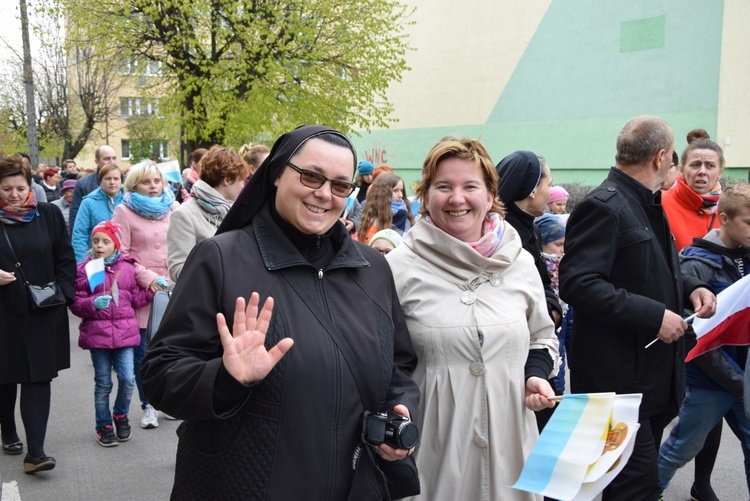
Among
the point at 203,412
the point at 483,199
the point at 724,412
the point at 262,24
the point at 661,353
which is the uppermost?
the point at 262,24

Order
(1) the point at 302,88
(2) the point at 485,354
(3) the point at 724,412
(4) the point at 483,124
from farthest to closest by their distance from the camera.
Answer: (4) the point at 483,124
(1) the point at 302,88
(3) the point at 724,412
(2) the point at 485,354

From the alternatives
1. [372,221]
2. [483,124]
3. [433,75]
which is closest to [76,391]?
[372,221]

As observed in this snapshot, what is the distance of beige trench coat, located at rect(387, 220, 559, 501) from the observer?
277 centimetres

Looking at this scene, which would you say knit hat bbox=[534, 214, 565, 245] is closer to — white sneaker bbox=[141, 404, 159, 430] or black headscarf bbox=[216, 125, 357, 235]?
black headscarf bbox=[216, 125, 357, 235]

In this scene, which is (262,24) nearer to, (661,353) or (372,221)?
(372,221)

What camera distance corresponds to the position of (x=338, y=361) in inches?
88.0

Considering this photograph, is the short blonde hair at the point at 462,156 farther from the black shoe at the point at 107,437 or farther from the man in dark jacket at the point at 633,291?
the black shoe at the point at 107,437

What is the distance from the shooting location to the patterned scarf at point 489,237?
2918 mm

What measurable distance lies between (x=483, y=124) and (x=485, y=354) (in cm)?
2482

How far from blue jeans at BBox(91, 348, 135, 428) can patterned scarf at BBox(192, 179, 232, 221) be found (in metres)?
1.49

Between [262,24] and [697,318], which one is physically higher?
[262,24]

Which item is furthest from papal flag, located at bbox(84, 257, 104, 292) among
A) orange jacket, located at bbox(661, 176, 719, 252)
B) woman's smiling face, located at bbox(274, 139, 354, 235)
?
orange jacket, located at bbox(661, 176, 719, 252)

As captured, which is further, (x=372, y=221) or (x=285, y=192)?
(x=372, y=221)

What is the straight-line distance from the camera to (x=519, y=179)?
4031 millimetres
